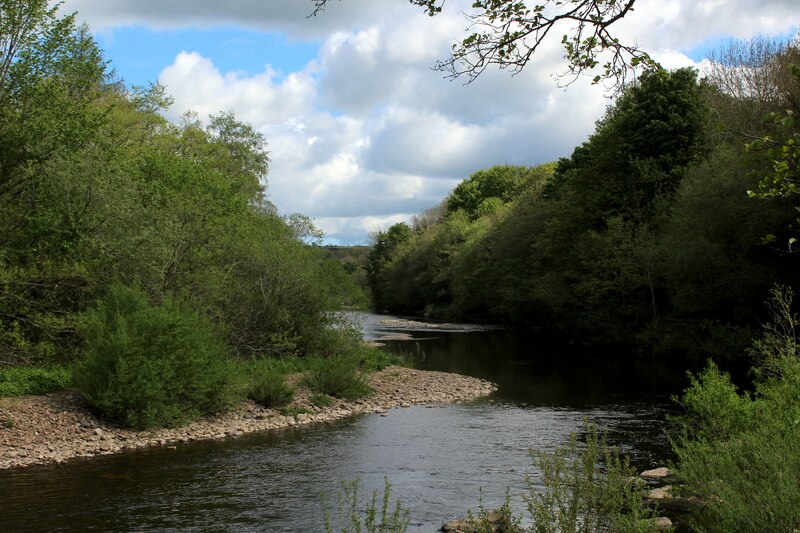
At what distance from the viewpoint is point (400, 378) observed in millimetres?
31000

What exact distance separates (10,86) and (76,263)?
6.13 m

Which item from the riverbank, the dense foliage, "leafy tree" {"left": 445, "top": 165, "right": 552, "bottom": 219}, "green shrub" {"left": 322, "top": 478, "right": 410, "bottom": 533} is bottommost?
the riverbank

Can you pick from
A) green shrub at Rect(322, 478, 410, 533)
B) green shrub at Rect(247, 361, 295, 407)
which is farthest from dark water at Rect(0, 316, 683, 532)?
green shrub at Rect(247, 361, 295, 407)

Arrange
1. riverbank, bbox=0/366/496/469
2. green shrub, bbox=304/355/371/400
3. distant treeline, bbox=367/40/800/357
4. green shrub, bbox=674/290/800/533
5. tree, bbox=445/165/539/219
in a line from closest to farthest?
green shrub, bbox=674/290/800/533 → riverbank, bbox=0/366/496/469 → green shrub, bbox=304/355/371/400 → distant treeline, bbox=367/40/800/357 → tree, bbox=445/165/539/219

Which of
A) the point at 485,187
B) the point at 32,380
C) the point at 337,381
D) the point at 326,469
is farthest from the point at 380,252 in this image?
the point at 326,469

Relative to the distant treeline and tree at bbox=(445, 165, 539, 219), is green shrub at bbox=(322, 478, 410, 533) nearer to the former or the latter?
the distant treeline

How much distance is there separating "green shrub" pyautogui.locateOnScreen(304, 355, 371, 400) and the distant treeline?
46.2ft

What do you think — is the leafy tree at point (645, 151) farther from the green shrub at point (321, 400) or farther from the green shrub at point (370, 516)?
the green shrub at point (370, 516)

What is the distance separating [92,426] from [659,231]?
114ft

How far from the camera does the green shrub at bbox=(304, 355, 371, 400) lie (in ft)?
85.9

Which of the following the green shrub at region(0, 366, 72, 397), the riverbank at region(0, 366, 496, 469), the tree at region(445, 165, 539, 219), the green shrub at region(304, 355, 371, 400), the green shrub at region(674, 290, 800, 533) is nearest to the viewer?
the green shrub at region(674, 290, 800, 533)

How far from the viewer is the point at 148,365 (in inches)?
778

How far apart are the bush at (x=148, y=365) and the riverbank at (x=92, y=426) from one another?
1.61 feet

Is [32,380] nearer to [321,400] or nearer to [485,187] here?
[321,400]
